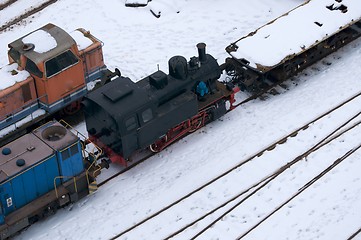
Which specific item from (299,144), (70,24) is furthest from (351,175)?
(70,24)

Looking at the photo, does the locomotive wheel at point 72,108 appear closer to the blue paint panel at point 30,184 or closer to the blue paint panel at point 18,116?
the blue paint panel at point 18,116

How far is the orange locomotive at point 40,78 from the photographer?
21.9 m

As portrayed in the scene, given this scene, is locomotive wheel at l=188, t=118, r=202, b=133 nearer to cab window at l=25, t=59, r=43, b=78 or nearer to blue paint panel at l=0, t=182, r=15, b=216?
cab window at l=25, t=59, r=43, b=78

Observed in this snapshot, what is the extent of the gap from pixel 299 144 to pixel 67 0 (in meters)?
12.7

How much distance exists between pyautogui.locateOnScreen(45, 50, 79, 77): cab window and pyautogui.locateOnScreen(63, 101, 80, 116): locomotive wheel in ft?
5.57

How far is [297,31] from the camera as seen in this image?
79.8 ft

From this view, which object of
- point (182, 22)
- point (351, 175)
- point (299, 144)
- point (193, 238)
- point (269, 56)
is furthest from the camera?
point (182, 22)

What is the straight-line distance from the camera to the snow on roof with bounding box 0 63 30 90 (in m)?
21.9

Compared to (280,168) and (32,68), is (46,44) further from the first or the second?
(280,168)

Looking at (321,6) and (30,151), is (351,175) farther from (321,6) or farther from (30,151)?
(30,151)

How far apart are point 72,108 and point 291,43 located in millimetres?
7884

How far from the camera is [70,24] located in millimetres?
27766

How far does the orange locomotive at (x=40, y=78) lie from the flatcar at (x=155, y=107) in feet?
6.24

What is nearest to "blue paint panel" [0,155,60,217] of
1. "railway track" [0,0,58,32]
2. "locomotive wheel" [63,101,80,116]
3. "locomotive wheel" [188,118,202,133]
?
"locomotive wheel" [63,101,80,116]
